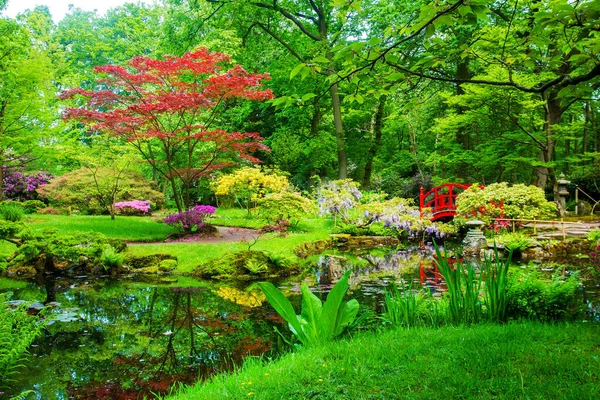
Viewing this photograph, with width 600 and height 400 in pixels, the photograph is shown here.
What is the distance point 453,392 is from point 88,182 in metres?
14.5

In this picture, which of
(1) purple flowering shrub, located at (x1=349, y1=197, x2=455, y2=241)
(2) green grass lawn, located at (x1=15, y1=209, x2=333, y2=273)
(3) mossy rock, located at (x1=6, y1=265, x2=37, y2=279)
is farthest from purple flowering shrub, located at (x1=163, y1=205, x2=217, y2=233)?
(1) purple flowering shrub, located at (x1=349, y1=197, x2=455, y2=241)

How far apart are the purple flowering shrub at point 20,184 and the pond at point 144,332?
1173 cm

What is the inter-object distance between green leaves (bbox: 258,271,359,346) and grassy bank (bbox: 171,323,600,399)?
0.35m

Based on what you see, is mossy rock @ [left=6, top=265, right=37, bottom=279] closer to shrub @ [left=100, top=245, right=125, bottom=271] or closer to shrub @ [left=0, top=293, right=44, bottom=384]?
shrub @ [left=100, top=245, right=125, bottom=271]

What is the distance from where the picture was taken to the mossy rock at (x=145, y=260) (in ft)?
28.0

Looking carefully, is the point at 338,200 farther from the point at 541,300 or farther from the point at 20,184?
the point at 20,184

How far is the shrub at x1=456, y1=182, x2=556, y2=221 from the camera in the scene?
12.3 m

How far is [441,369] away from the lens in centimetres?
270

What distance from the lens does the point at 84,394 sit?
10.8 feet

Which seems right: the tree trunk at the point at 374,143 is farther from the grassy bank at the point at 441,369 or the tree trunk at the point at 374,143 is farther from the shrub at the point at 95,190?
the grassy bank at the point at 441,369

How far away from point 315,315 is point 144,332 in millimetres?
Result: 2164

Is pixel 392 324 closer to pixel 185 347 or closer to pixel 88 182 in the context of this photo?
pixel 185 347

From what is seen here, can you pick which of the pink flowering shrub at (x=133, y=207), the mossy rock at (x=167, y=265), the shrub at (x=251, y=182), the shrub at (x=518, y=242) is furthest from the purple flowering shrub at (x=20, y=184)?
Answer: the shrub at (x=518, y=242)

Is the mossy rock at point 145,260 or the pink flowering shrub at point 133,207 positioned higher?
the pink flowering shrub at point 133,207
